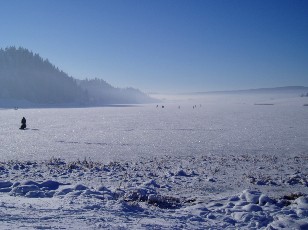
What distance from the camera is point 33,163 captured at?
13094mm

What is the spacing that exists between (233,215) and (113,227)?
2607 millimetres

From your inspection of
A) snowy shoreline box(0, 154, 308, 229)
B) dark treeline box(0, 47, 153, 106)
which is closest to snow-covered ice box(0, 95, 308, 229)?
snowy shoreline box(0, 154, 308, 229)

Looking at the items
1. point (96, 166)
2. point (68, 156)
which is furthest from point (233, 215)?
point (68, 156)

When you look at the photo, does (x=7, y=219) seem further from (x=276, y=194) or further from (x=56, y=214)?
(x=276, y=194)

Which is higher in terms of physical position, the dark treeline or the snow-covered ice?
the dark treeline

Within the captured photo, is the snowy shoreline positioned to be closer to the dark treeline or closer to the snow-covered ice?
the snow-covered ice

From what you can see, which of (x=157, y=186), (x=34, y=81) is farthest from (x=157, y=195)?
(x=34, y=81)

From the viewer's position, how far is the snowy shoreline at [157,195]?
239 inches

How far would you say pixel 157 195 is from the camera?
8.07 metres

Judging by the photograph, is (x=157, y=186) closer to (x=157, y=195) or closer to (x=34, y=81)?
(x=157, y=195)

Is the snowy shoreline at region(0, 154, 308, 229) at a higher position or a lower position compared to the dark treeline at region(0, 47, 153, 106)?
lower

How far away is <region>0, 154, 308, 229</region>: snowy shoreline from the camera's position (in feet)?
19.9

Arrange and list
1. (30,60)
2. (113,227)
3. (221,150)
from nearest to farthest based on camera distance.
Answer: (113,227), (221,150), (30,60)

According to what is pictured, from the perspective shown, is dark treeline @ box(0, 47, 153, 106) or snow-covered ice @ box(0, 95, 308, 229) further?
dark treeline @ box(0, 47, 153, 106)
